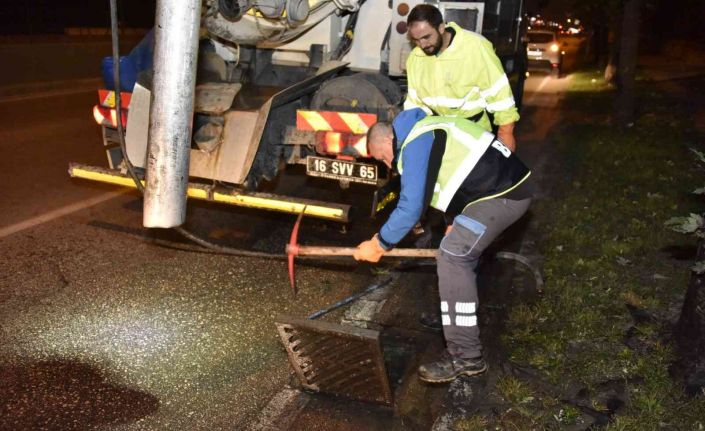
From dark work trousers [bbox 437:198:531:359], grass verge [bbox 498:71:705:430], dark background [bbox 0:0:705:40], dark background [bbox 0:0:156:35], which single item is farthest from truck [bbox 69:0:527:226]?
dark background [bbox 0:0:156:35]

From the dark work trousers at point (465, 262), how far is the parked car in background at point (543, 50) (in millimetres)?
17803

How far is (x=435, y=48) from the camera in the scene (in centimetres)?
413

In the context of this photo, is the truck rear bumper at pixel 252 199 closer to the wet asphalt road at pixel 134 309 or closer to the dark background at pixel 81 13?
the wet asphalt road at pixel 134 309

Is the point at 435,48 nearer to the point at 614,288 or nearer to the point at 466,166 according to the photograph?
the point at 466,166

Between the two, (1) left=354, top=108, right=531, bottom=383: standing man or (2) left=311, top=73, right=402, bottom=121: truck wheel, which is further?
(2) left=311, top=73, right=402, bottom=121: truck wheel

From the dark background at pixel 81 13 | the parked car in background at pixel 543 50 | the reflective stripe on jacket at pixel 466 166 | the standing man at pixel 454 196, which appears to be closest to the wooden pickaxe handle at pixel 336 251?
the standing man at pixel 454 196

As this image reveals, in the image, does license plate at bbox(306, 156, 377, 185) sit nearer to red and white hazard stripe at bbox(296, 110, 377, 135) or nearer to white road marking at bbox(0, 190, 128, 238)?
red and white hazard stripe at bbox(296, 110, 377, 135)

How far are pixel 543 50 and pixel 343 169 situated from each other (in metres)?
17.3

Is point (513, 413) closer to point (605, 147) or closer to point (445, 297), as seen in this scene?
point (445, 297)

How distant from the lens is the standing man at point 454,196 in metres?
3.12

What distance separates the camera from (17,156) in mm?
7395

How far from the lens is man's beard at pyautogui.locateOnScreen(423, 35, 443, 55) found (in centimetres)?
411

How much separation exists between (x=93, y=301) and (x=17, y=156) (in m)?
4.06

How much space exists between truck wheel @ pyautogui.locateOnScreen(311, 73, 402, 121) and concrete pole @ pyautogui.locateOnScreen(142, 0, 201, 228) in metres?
2.05
